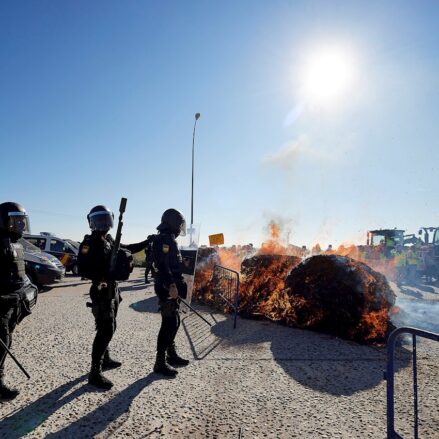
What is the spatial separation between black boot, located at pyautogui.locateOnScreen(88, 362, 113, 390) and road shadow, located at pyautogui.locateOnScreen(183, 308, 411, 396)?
1413 mm

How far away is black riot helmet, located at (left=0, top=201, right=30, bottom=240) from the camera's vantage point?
3.37m

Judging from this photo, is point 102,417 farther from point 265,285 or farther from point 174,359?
point 265,285

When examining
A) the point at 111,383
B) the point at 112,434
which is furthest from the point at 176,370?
the point at 112,434

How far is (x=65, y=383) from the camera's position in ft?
11.7

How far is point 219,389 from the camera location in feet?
11.6

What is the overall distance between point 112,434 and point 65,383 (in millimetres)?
1220

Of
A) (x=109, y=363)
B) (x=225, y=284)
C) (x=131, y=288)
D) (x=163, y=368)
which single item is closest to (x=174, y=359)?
(x=163, y=368)

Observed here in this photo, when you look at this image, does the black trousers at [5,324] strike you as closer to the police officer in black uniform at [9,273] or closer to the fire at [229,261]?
the police officer in black uniform at [9,273]

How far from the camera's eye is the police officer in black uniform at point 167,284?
154 inches

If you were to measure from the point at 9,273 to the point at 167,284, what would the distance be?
1.65 meters

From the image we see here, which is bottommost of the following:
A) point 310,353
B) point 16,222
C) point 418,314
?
point 310,353

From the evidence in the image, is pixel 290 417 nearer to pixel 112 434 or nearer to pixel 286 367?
pixel 286 367

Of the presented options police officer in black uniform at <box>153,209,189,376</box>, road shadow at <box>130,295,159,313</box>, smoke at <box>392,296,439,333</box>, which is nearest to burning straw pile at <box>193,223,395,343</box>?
smoke at <box>392,296,439,333</box>

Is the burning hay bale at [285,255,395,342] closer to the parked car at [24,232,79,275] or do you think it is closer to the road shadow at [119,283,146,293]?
the road shadow at [119,283,146,293]
